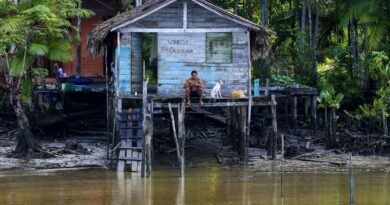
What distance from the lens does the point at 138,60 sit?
23547 millimetres

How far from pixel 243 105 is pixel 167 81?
2.14 metres

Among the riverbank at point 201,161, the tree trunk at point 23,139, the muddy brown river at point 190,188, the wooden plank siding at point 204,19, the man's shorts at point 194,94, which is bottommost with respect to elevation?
the muddy brown river at point 190,188

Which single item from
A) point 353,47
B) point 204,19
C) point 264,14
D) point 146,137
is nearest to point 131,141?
point 146,137

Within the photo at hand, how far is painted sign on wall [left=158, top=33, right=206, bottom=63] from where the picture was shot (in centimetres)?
2325

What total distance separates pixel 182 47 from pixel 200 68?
743mm

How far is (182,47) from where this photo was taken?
23.3 meters

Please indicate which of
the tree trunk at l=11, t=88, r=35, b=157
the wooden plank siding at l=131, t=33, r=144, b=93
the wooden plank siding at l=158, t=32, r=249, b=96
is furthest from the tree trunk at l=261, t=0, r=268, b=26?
the tree trunk at l=11, t=88, r=35, b=157

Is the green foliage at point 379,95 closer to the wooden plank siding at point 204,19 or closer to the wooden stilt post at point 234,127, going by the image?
the wooden stilt post at point 234,127

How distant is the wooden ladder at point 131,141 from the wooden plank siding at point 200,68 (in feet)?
4.35

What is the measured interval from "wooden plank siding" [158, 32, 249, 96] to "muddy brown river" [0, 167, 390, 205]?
2410mm

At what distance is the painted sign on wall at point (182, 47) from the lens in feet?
76.3

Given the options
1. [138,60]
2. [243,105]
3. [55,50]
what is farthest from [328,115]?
[55,50]

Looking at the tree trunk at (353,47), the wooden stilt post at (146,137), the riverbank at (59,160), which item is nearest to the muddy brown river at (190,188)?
the wooden stilt post at (146,137)

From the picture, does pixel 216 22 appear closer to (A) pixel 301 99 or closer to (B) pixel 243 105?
(B) pixel 243 105
